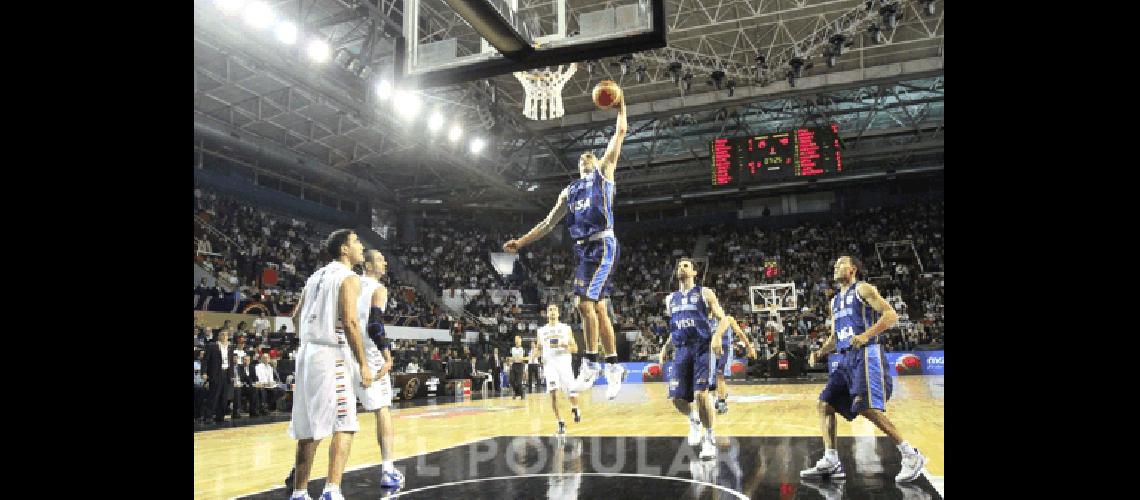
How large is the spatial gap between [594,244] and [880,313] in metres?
2.50

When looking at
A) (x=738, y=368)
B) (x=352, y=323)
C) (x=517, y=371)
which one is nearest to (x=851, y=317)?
(x=352, y=323)

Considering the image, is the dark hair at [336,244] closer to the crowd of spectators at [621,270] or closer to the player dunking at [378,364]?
the player dunking at [378,364]

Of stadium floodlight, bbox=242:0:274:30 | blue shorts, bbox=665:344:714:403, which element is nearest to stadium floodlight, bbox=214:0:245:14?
stadium floodlight, bbox=242:0:274:30

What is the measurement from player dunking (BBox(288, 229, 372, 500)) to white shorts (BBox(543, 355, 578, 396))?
5019 mm

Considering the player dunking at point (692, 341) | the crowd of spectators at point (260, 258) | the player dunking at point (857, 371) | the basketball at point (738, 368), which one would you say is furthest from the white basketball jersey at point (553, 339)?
the basketball at point (738, 368)

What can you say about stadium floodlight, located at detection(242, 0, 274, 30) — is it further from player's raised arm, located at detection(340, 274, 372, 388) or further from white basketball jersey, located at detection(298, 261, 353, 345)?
player's raised arm, located at detection(340, 274, 372, 388)

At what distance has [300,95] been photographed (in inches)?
698

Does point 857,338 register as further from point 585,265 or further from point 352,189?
point 352,189

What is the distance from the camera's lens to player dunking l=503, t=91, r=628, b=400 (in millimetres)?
4625

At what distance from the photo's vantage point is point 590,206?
4.76 metres

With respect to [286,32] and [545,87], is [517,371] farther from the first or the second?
[545,87]
